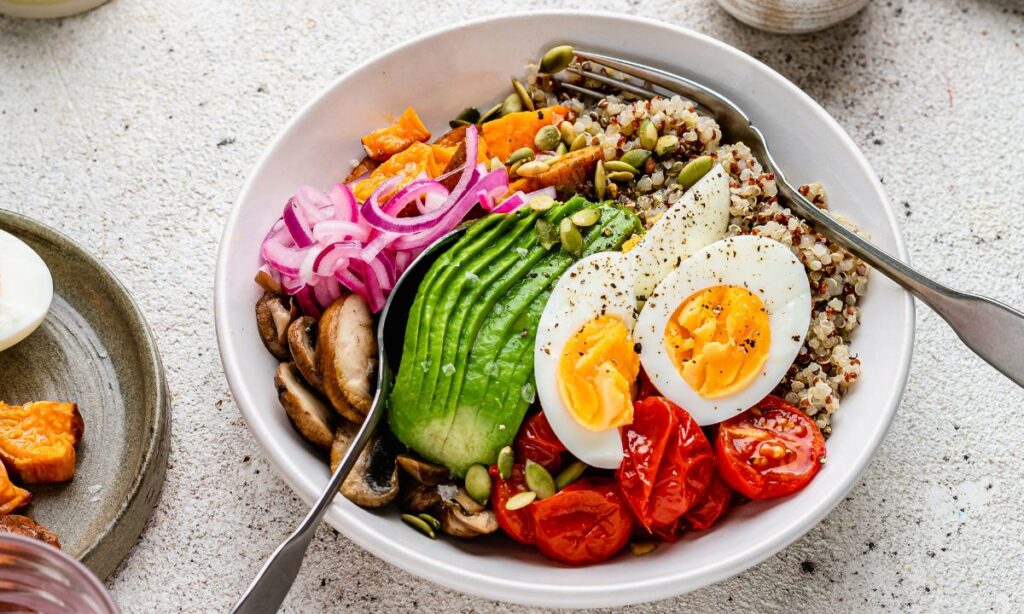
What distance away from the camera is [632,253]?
2.17 m

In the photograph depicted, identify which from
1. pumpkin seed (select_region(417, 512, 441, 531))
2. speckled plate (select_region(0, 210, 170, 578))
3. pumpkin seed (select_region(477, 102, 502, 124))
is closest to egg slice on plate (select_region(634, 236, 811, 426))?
pumpkin seed (select_region(417, 512, 441, 531))

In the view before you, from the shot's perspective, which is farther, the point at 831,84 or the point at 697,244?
the point at 831,84

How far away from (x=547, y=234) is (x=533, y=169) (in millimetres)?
210

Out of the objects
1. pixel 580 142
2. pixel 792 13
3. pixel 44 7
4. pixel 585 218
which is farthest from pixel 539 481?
pixel 44 7

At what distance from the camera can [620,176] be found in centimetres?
233

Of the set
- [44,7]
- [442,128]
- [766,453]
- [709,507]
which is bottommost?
[709,507]

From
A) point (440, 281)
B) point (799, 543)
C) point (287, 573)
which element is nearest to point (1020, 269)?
point (799, 543)

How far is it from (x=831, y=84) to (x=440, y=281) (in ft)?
4.66

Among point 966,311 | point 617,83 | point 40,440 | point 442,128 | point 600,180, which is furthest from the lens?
point 442,128

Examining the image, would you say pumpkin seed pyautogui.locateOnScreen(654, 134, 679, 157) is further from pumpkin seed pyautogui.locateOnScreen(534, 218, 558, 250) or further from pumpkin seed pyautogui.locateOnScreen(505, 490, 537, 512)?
pumpkin seed pyautogui.locateOnScreen(505, 490, 537, 512)

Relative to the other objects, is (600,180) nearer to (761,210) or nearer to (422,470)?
(761,210)

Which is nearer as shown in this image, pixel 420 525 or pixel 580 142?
pixel 420 525

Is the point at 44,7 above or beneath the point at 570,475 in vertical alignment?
above

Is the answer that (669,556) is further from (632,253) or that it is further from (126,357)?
(126,357)
